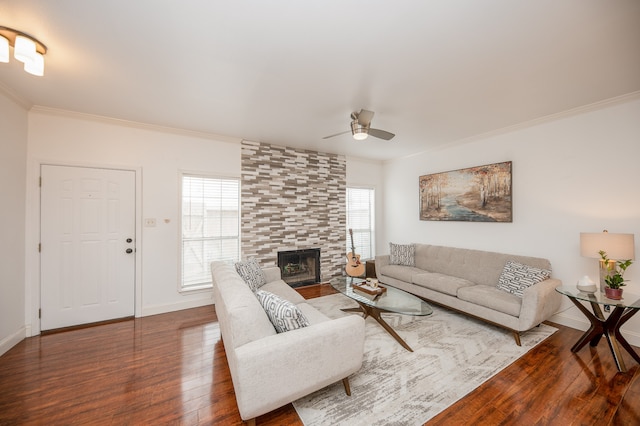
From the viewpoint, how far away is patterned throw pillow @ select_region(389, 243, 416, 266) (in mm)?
4535

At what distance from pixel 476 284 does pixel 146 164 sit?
508 cm

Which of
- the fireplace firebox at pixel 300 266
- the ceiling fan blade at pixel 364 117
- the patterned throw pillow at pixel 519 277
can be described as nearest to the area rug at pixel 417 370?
the patterned throw pillow at pixel 519 277

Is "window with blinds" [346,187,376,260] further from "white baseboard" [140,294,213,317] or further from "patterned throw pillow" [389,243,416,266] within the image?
"white baseboard" [140,294,213,317]

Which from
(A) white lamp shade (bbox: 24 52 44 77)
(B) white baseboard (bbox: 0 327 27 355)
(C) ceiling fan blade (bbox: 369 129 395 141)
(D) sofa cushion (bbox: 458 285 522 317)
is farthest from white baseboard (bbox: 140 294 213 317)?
(D) sofa cushion (bbox: 458 285 522 317)

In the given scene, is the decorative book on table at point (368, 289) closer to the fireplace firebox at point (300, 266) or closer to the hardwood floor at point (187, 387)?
the hardwood floor at point (187, 387)

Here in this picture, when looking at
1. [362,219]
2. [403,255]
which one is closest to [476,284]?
[403,255]

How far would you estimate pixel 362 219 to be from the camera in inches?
224

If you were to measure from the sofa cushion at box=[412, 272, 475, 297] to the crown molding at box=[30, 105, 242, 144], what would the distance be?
3.71 meters

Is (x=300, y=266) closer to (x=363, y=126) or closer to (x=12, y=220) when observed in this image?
(x=363, y=126)

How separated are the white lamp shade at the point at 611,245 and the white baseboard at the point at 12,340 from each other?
614 cm

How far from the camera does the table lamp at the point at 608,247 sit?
2436 millimetres

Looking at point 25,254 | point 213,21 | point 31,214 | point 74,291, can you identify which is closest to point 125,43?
point 213,21

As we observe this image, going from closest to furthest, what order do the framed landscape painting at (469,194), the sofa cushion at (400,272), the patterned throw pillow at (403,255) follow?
1. the framed landscape painting at (469,194)
2. the sofa cushion at (400,272)
3. the patterned throw pillow at (403,255)

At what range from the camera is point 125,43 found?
1833 mm
